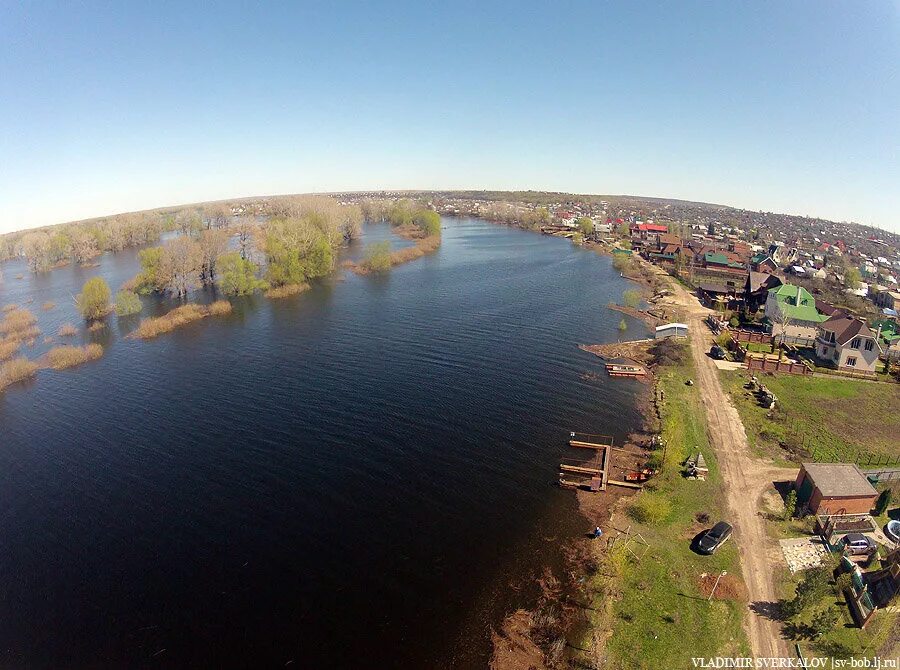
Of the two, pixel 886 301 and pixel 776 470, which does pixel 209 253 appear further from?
pixel 886 301

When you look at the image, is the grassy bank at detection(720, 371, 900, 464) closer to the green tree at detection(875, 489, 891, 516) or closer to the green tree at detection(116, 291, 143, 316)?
the green tree at detection(875, 489, 891, 516)

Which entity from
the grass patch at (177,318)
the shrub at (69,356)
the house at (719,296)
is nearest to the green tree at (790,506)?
the house at (719,296)

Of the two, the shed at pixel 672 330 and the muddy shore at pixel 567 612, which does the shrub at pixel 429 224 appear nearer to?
the shed at pixel 672 330

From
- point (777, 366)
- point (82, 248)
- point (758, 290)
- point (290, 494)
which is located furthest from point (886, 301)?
point (82, 248)

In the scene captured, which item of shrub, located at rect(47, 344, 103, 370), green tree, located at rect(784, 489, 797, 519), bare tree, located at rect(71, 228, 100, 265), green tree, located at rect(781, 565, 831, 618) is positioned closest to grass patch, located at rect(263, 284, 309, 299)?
shrub, located at rect(47, 344, 103, 370)

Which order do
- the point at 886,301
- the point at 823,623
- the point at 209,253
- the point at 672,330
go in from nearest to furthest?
1. the point at 823,623
2. the point at 672,330
3. the point at 886,301
4. the point at 209,253

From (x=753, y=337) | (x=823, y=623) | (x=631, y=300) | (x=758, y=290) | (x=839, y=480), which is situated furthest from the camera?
(x=631, y=300)
